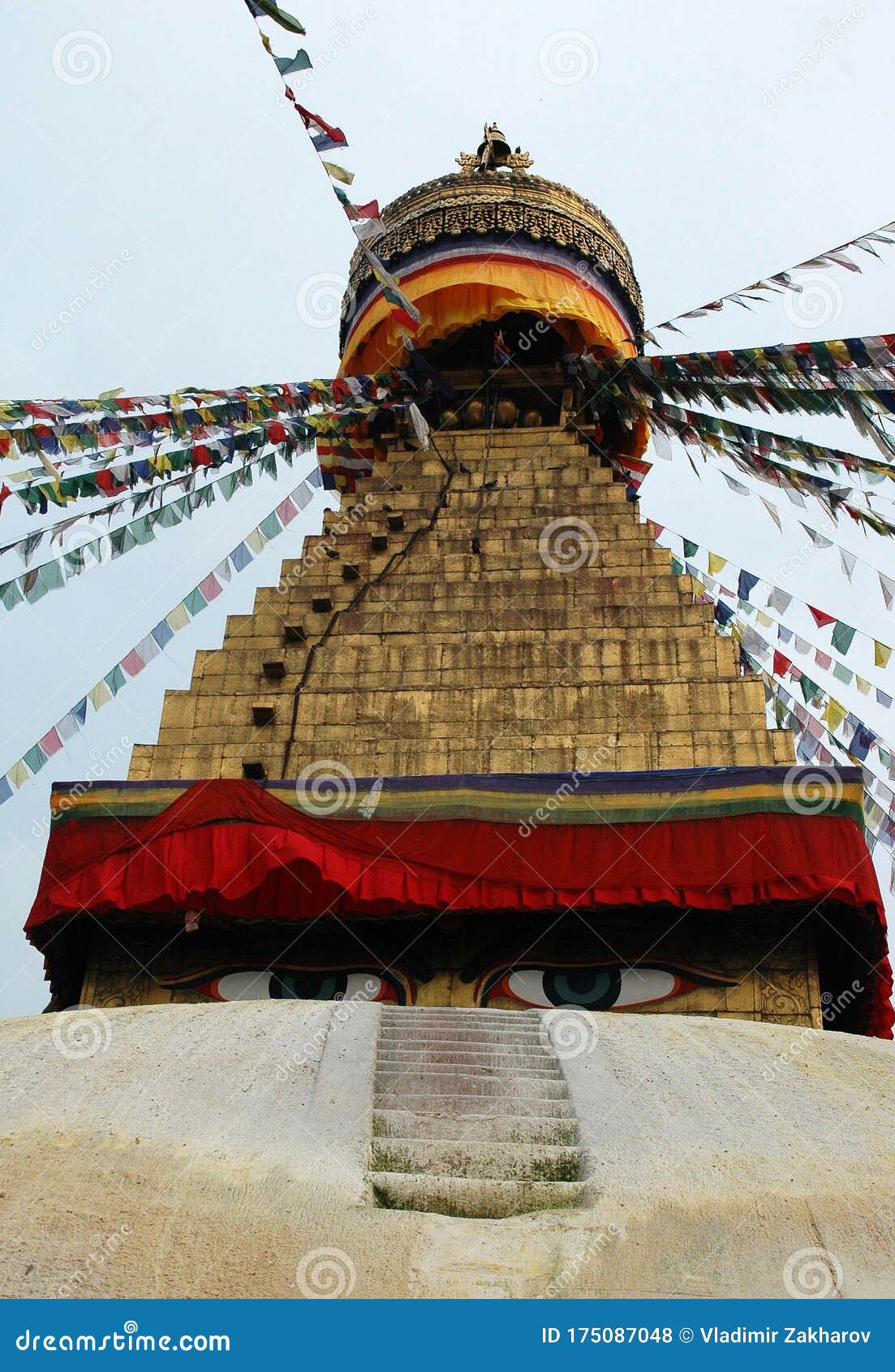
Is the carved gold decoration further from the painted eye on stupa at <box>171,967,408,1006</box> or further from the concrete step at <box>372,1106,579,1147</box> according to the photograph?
the concrete step at <box>372,1106,579,1147</box>

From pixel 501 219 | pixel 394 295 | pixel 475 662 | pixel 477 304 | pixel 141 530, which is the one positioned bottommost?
pixel 475 662

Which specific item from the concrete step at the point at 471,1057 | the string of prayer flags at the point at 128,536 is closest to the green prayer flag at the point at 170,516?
the string of prayer flags at the point at 128,536

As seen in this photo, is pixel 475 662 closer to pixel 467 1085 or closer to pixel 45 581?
pixel 45 581

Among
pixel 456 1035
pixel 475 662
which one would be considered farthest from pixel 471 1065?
pixel 475 662

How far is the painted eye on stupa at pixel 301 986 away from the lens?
8445 mm

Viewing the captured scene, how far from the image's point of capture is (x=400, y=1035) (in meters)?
6.16

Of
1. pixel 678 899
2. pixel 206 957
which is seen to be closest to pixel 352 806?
pixel 206 957

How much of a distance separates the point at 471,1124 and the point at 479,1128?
5 centimetres

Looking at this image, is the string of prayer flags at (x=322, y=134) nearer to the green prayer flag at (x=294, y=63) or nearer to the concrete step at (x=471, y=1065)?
the green prayer flag at (x=294, y=63)

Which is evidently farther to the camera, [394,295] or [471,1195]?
[394,295]

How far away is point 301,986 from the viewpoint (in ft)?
28.0

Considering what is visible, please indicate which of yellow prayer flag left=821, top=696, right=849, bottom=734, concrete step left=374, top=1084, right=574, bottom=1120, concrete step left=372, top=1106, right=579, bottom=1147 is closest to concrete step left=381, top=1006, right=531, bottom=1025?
concrete step left=374, top=1084, right=574, bottom=1120

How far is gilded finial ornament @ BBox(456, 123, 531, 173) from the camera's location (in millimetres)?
15602

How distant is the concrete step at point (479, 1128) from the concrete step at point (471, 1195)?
13.3 inches
